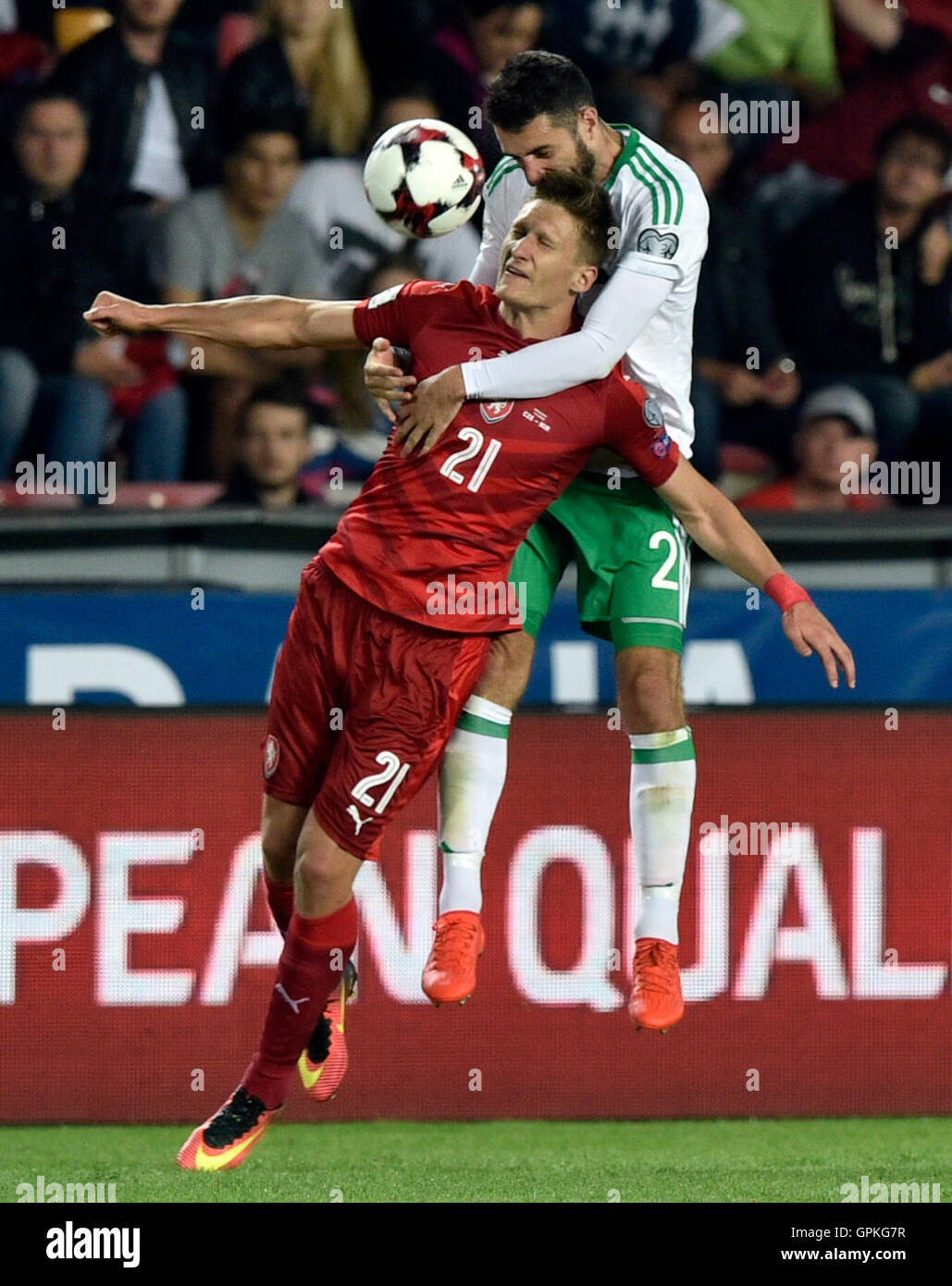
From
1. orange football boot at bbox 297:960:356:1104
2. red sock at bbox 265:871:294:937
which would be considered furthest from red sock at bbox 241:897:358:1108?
orange football boot at bbox 297:960:356:1104

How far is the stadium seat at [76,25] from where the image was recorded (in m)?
9.13

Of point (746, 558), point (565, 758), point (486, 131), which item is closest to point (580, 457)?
point (746, 558)

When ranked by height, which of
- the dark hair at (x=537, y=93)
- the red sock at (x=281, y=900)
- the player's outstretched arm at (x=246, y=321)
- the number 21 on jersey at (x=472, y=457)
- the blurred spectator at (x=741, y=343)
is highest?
the blurred spectator at (x=741, y=343)

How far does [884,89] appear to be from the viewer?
9.66 meters

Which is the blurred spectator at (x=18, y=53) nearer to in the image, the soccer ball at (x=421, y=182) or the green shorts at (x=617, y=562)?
the soccer ball at (x=421, y=182)

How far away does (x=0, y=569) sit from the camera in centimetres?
796

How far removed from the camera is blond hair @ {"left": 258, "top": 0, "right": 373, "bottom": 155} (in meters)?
9.10

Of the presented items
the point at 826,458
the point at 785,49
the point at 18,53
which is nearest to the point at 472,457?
the point at 826,458

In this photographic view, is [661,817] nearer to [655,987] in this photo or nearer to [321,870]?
[655,987]

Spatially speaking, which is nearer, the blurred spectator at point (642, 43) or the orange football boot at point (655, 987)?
the orange football boot at point (655, 987)

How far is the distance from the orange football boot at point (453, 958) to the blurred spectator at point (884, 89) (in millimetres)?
5247

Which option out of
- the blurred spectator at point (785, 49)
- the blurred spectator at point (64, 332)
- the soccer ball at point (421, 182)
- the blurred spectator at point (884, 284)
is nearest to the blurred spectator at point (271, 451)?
the blurred spectator at point (64, 332)

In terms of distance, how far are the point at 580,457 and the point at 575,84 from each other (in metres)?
0.91

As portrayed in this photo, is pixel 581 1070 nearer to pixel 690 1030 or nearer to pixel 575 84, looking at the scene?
pixel 690 1030
